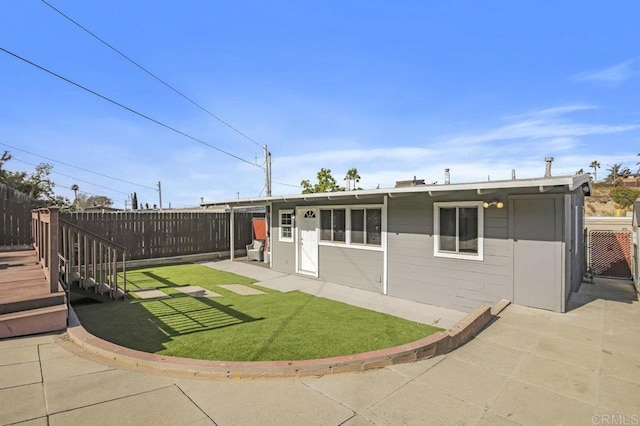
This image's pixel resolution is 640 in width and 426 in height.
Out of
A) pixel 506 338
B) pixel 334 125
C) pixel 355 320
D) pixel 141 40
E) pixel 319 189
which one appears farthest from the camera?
pixel 319 189

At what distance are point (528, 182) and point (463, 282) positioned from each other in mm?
2355

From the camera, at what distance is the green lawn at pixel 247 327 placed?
3994mm

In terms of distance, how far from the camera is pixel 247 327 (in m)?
4.89

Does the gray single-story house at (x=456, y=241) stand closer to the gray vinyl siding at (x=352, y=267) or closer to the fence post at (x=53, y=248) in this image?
the gray vinyl siding at (x=352, y=267)

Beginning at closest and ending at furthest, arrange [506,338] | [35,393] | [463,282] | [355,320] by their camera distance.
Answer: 1. [35,393]
2. [506,338]
3. [355,320]
4. [463,282]

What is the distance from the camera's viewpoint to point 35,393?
2.75 meters

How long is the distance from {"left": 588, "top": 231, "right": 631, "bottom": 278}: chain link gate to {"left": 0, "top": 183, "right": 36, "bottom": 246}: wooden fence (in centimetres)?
1818

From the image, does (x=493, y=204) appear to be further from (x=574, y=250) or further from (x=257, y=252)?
(x=257, y=252)

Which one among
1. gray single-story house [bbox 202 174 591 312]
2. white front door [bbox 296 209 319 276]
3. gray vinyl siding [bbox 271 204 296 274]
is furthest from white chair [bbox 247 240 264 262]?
gray single-story house [bbox 202 174 591 312]

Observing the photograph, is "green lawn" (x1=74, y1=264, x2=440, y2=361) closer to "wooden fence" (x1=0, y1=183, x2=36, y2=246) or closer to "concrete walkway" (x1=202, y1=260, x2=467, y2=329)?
"concrete walkway" (x1=202, y1=260, x2=467, y2=329)

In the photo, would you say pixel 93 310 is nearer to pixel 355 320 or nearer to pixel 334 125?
pixel 355 320

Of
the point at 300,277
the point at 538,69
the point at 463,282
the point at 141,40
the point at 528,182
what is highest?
the point at 141,40

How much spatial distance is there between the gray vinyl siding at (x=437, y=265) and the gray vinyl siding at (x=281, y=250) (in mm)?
3771

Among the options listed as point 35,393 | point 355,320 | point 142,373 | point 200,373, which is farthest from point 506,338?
point 35,393
